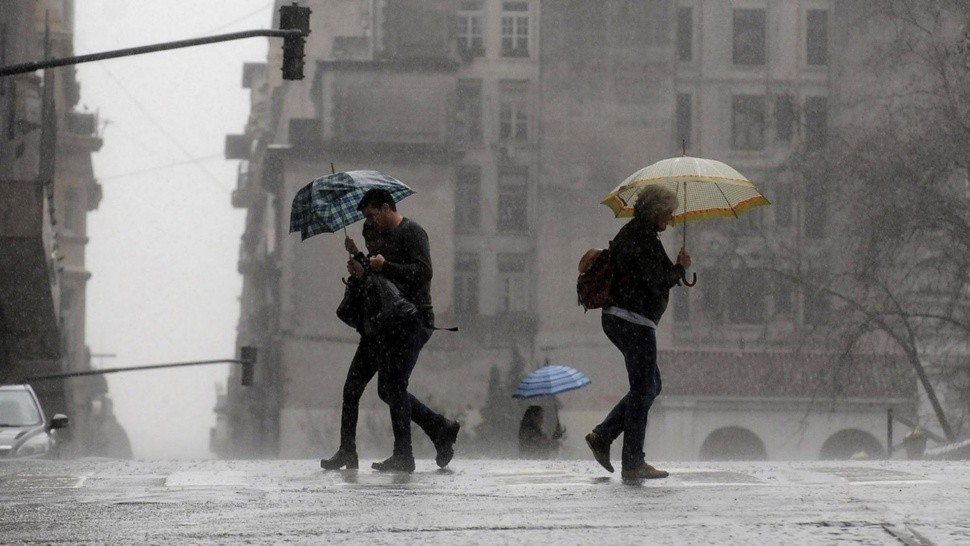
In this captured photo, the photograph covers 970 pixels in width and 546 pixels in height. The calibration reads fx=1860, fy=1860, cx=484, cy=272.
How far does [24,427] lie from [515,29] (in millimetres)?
51195

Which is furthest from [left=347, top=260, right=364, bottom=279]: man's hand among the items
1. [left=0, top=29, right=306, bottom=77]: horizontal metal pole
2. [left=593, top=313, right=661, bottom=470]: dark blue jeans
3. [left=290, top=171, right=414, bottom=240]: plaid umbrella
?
[left=0, top=29, right=306, bottom=77]: horizontal metal pole

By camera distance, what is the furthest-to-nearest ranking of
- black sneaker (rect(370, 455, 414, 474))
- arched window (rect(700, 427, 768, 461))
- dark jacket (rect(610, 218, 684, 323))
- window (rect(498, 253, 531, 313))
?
window (rect(498, 253, 531, 313)) → arched window (rect(700, 427, 768, 461)) → black sneaker (rect(370, 455, 414, 474)) → dark jacket (rect(610, 218, 684, 323))

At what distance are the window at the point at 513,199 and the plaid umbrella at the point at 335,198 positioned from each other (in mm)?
59262

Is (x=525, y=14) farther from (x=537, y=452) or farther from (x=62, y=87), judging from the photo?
(x=537, y=452)

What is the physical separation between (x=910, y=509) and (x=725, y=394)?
58069mm

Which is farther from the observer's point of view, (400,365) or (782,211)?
(782,211)

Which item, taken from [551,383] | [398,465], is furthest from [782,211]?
[398,465]

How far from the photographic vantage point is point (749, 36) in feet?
241

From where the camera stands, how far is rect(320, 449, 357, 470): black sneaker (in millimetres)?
12086

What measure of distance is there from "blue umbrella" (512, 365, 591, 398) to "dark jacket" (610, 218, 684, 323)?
56.7 ft

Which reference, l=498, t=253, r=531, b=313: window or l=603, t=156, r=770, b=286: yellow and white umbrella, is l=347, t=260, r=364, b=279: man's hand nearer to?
l=603, t=156, r=770, b=286: yellow and white umbrella

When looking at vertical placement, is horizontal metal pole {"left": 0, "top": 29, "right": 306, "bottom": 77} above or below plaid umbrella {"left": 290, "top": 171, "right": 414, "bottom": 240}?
above

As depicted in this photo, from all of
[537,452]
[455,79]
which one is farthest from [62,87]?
[537,452]

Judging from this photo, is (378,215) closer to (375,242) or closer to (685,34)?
(375,242)
